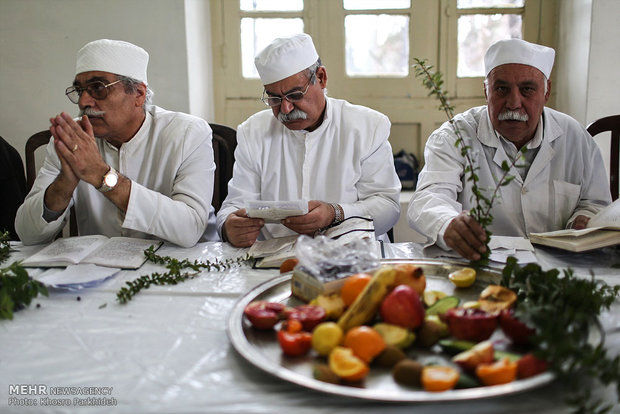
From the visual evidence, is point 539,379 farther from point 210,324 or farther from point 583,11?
point 583,11

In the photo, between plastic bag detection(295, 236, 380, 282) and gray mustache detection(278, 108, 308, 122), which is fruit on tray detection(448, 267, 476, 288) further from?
gray mustache detection(278, 108, 308, 122)

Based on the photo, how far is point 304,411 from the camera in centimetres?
83

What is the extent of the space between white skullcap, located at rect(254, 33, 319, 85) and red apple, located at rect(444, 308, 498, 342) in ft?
4.69

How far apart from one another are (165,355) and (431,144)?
1.60m

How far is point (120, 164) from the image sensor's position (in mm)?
2225

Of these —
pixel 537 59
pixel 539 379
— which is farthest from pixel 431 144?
pixel 539 379

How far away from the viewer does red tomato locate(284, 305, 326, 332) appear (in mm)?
1008

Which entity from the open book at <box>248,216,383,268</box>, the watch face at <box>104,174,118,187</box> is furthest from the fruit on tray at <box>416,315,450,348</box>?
the watch face at <box>104,174,118,187</box>

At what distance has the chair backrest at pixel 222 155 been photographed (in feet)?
8.95

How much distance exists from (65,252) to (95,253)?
88 millimetres

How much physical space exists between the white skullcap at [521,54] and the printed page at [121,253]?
4.86ft

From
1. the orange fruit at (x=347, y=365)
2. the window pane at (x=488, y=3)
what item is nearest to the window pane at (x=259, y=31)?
the window pane at (x=488, y=3)

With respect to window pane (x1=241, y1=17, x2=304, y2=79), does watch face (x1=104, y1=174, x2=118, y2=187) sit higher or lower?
lower

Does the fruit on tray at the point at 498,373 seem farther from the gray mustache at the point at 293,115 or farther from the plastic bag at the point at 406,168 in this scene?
the plastic bag at the point at 406,168
